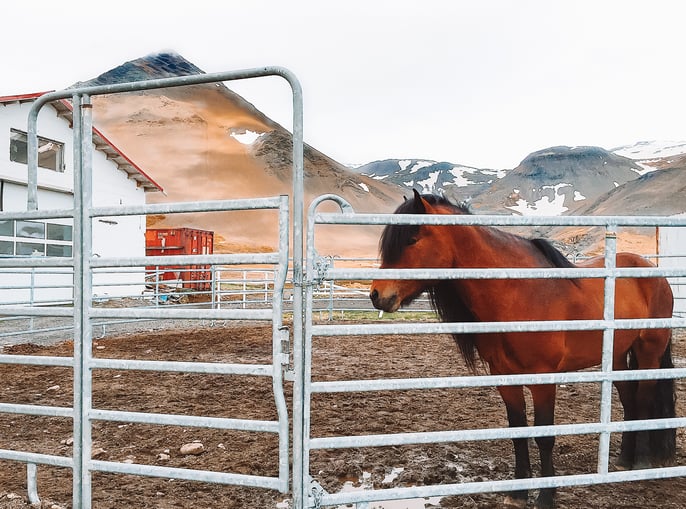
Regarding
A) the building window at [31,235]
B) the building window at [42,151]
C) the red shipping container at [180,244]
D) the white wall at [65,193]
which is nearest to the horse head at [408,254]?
the white wall at [65,193]

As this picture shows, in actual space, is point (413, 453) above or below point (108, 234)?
below

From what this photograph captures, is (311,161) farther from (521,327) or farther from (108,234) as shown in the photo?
(521,327)

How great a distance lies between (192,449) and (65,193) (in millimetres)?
13636

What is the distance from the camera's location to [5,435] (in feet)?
12.6

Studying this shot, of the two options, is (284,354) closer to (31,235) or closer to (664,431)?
(664,431)

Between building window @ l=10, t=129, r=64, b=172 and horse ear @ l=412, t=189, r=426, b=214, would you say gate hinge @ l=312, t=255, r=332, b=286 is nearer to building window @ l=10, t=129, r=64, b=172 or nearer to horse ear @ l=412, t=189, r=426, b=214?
horse ear @ l=412, t=189, r=426, b=214

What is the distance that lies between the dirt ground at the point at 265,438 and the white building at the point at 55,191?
5720 millimetres

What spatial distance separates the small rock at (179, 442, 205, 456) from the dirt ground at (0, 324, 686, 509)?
0.14ft

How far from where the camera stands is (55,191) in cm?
1424

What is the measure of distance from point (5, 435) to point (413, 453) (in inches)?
120

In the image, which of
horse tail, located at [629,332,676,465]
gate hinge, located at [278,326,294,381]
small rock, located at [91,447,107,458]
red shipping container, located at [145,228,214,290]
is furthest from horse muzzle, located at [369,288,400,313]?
red shipping container, located at [145,228,214,290]

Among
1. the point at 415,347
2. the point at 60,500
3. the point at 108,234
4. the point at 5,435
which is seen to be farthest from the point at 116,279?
the point at 60,500

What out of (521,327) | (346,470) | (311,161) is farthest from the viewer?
(311,161)

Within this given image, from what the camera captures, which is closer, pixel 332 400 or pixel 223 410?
pixel 223 410
